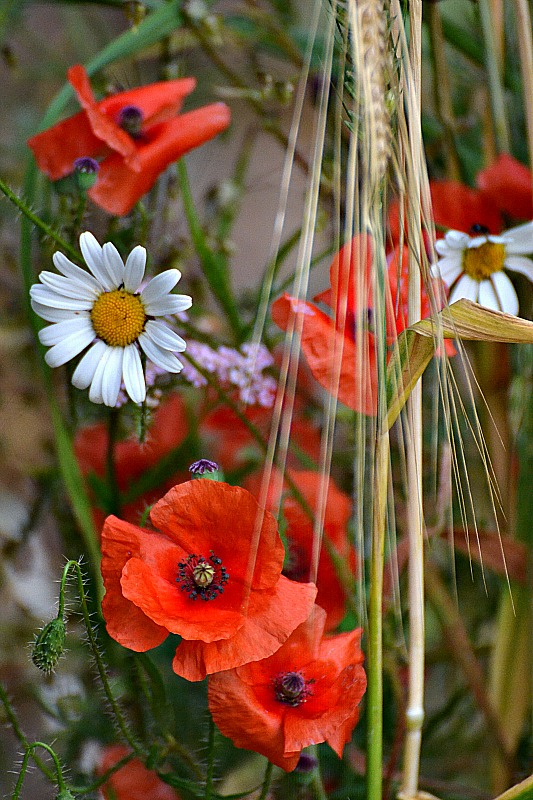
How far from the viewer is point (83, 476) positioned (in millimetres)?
470

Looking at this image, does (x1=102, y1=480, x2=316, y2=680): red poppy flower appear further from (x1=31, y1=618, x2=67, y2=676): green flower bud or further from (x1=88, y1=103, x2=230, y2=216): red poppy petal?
(x1=88, y1=103, x2=230, y2=216): red poppy petal

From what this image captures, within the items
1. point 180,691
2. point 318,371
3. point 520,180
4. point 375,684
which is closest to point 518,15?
point 520,180

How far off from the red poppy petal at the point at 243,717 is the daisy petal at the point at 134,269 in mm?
152

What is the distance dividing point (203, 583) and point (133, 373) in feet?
0.28

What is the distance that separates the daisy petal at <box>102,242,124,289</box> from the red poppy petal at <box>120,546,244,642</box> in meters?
0.11

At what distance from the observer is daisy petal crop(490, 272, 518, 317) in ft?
1.26

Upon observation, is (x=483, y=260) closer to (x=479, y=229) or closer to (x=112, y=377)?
(x=479, y=229)

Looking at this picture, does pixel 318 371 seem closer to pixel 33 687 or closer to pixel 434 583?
pixel 434 583

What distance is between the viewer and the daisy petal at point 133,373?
0.30m

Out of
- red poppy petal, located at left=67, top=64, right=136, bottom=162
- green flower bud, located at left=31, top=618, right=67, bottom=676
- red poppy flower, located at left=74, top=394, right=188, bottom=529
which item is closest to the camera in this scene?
green flower bud, located at left=31, top=618, right=67, bottom=676

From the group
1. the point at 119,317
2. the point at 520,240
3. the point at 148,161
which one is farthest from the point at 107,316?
the point at 520,240

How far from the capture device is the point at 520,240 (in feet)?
1.30

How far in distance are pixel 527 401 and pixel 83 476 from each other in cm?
27

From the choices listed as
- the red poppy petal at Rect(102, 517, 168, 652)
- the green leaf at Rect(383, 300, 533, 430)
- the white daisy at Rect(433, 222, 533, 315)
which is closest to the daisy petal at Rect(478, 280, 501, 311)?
the white daisy at Rect(433, 222, 533, 315)
